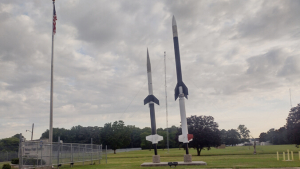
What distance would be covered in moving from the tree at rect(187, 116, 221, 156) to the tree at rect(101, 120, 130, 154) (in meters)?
38.5

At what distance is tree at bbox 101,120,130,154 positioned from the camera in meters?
83.4

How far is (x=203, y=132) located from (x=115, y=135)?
137ft

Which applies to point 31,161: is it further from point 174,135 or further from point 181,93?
point 174,135

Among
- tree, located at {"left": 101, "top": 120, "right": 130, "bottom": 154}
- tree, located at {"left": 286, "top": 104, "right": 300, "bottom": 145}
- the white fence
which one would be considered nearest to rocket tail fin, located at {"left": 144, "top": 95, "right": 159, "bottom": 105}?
the white fence

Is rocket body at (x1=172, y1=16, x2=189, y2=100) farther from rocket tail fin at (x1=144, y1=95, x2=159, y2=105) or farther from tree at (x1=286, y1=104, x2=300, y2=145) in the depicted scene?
tree at (x1=286, y1=104, x2=300, y2=145)

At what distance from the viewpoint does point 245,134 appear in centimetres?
16525


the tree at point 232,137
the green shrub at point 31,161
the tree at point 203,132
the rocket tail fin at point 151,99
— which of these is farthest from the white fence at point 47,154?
the tree at point 232,137

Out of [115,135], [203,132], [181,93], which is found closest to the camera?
[181,93]

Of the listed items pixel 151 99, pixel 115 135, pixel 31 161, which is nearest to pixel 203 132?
pixel 151 99

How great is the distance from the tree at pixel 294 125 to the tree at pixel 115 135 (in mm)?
49861

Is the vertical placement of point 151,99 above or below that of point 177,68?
below

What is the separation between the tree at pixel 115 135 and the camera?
274 ft

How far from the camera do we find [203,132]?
47562 mm

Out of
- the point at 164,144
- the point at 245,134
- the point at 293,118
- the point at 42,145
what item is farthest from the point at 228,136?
the point at 42,145
